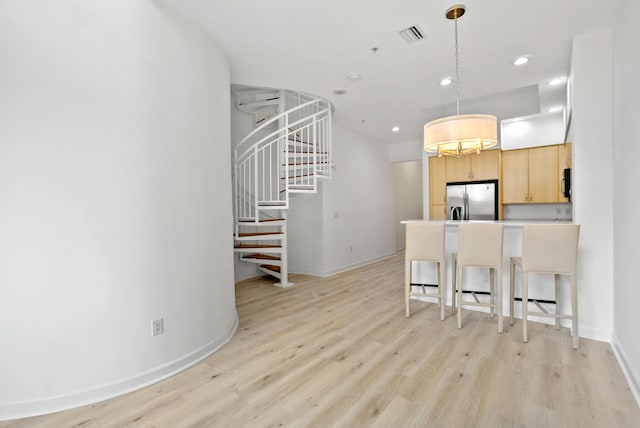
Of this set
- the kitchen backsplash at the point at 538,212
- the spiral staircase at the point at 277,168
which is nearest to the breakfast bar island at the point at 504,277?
the spiral staircase at the point at 277,168

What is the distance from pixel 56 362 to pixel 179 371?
0.76m

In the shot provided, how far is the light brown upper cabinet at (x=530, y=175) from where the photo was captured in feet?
16.4

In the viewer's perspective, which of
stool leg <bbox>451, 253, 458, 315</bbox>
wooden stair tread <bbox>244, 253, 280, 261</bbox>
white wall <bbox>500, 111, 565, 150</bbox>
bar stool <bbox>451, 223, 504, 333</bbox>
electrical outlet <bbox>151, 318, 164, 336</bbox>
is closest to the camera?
electrical outlet <bbox>151, 318, 164, 336</bbox>

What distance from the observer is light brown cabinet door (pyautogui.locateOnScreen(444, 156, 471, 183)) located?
18.6ft

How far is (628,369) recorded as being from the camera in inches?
82.4

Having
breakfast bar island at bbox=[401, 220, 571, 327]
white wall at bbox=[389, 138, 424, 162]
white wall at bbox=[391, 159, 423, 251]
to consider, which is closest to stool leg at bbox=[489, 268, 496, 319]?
breakfast bar island at bbox=[401, 220, 571, 327]

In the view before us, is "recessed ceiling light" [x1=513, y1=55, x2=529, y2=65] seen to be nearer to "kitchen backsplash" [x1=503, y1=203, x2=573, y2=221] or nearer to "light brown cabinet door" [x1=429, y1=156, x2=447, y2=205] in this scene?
"light brown cabinet door" [x1=429, y1=156, x2=447, y2=205]

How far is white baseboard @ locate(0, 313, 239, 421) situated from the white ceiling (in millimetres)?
2760

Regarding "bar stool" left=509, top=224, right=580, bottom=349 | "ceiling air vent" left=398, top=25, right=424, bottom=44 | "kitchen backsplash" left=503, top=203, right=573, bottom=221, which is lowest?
"bar stool" left=509, top=224, right=580, bottom=349

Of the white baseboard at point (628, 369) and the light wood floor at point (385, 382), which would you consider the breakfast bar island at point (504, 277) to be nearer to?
the light wood floor at point (385, 382)

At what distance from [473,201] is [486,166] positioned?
2.20 feet

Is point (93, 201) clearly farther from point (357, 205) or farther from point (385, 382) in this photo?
point (357, 205)

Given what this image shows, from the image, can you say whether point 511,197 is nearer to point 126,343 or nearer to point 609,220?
point 609,220

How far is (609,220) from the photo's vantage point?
8.80 feet
